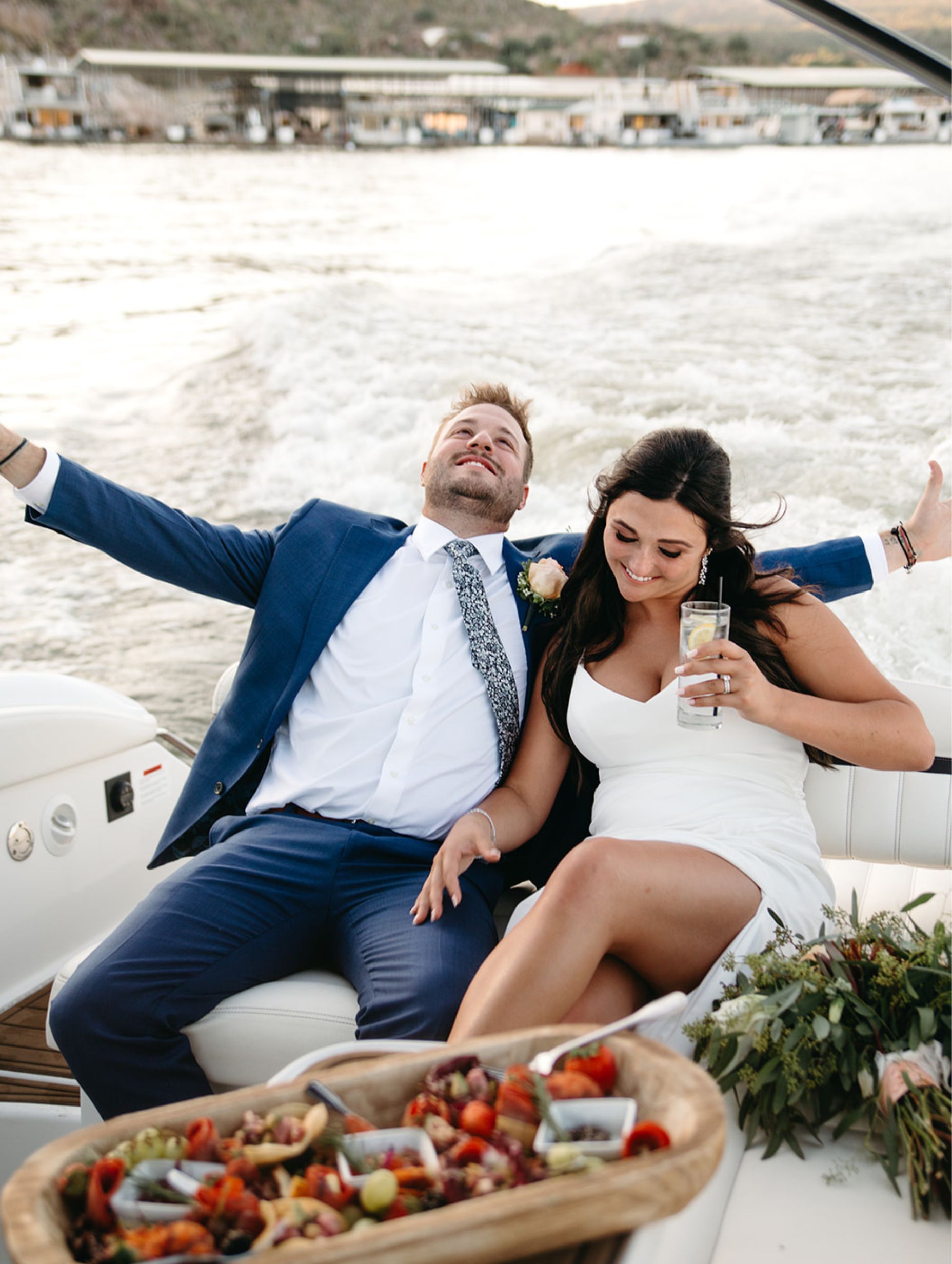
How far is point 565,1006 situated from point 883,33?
120cm

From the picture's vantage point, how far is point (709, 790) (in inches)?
65.9

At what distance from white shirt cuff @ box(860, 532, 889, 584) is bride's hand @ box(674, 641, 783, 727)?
56 cm

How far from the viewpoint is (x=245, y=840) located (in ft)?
5.92

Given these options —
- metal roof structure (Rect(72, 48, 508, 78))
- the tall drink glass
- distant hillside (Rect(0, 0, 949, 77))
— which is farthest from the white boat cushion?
metal roof structure (Rect(72, 48, 508, 78))

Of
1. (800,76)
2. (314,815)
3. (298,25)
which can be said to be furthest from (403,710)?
(298,25)

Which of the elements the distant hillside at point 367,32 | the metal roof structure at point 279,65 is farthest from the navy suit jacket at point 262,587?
the metal roof structure at point 279,65

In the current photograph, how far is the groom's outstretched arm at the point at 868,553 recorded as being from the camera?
197cm

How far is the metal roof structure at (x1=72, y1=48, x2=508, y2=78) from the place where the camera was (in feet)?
26.1

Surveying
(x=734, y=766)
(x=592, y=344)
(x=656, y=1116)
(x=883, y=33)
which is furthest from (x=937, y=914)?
(x=592, y=344)

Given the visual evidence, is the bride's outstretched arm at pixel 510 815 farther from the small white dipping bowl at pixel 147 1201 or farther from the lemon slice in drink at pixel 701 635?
the small white dipping bowl at pixel 147 1201

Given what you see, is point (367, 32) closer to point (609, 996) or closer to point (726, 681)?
point (726, 681)

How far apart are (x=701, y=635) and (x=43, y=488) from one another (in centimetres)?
110

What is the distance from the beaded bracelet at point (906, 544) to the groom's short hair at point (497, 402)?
745mm

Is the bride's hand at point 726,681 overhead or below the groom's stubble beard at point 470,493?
below
